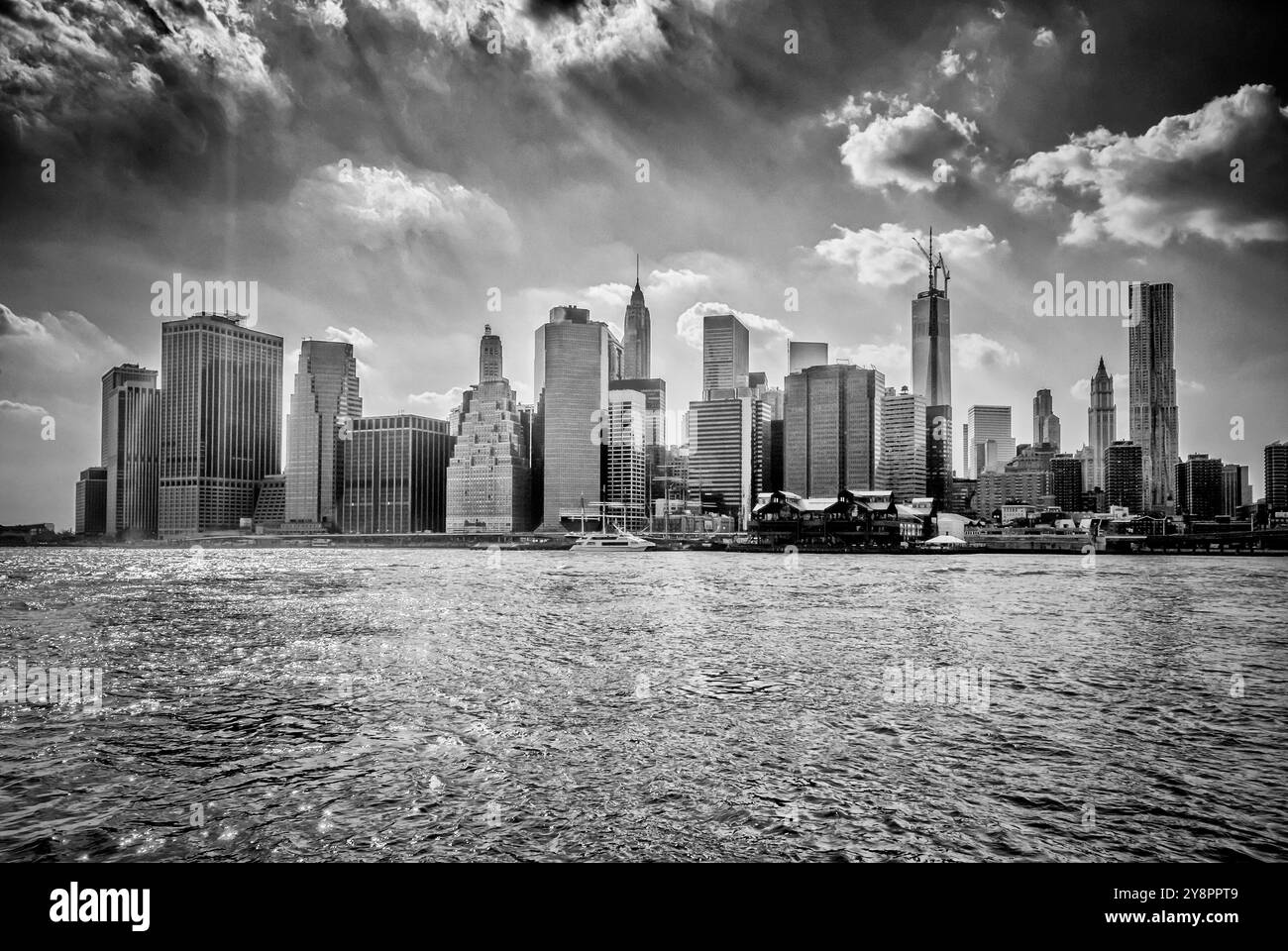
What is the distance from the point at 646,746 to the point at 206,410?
20621 centimetres

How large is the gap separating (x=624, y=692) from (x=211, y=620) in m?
24.3

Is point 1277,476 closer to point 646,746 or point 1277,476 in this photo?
point 1277,476

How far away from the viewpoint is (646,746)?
41.1ft

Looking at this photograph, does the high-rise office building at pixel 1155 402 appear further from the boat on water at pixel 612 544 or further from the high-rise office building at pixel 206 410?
the high-rise office building at pixel 206 410

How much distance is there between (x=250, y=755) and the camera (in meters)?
12.0

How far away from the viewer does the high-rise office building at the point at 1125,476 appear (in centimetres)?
16012

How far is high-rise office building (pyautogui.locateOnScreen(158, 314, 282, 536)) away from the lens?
179 m

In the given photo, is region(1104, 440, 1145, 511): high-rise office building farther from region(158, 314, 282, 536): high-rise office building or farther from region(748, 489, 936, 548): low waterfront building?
region(158, 314, 282, 536): high-rise office building

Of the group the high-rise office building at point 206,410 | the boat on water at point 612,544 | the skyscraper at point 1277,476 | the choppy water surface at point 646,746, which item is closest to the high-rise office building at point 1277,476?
the skyscraper at point 1277,476

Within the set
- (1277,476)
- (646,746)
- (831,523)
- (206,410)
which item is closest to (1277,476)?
(1277,476)

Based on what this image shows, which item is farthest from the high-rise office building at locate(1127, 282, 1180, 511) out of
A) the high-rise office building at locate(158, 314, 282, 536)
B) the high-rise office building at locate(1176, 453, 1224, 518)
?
the high-rise office building at locate(158, 314, 282, 536)

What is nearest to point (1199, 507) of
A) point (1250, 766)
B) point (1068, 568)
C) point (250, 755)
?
point (1068, 568)
